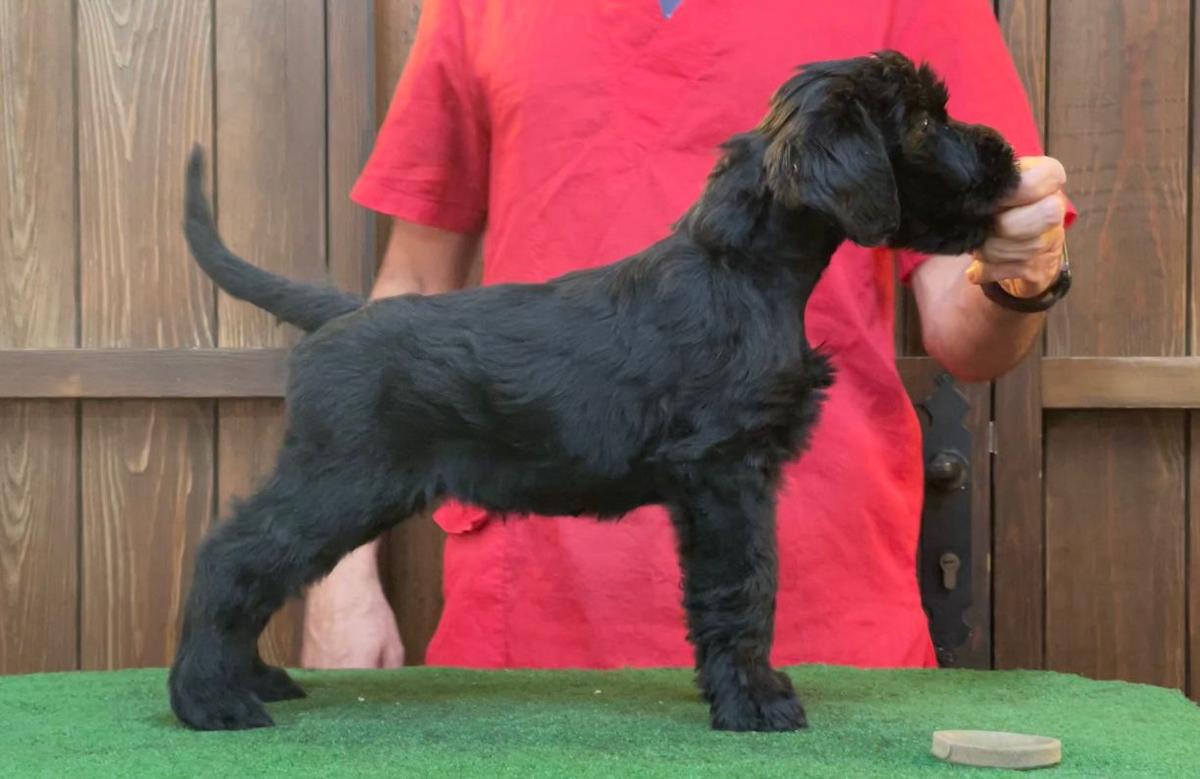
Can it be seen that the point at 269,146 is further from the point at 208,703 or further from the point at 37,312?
the point at 208,703

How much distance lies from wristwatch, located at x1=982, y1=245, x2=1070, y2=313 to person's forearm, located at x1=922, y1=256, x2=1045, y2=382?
5.2 inches

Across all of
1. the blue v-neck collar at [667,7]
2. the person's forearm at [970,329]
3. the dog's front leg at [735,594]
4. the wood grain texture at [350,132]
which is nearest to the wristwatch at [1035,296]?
the person's forearm at [970,329]

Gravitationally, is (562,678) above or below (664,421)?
below

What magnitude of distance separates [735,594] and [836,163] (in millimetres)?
508

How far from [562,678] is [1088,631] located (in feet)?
5.08

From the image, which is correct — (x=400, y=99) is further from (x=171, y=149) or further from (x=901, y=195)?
(x=901, y=195)

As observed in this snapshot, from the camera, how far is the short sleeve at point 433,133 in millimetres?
2551

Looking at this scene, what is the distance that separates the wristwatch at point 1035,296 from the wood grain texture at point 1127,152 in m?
0.96

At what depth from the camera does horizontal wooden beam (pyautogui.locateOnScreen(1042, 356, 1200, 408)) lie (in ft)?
9.49

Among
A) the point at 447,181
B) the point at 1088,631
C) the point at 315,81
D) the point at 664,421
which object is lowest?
the point at 1088,631

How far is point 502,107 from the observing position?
2492 millimetres

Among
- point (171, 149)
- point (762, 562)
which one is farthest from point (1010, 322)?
point (171, 149)

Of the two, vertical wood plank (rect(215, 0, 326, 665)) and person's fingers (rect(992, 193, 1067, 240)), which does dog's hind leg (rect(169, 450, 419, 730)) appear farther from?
vertical wood plank (rect(215, 0, 326, 665))

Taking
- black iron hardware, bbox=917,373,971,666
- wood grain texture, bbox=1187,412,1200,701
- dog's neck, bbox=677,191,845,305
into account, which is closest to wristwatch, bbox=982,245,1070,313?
dog's neck, bbox=677,191,845,305
